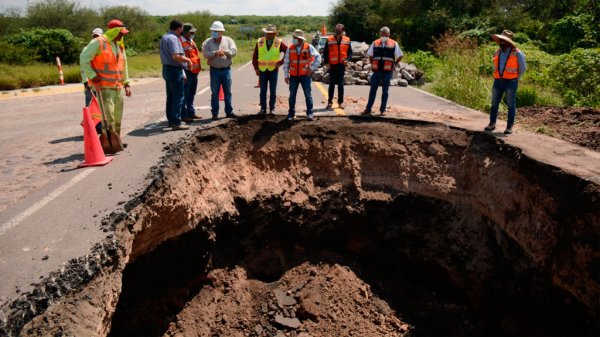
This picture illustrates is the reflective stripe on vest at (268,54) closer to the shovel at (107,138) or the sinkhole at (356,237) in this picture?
the sinkhole at (356,237)

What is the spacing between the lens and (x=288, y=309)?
6793mm

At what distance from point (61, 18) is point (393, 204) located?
128ft

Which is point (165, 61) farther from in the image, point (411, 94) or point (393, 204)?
point (411, 94)

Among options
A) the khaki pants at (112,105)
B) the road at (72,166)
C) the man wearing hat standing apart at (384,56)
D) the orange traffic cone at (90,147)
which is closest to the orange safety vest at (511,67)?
the road at (72,166)

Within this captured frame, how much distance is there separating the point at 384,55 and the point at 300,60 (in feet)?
5.98

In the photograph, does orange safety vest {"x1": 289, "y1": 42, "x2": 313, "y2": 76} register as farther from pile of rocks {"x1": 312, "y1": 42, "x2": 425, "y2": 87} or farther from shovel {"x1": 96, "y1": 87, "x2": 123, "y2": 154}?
pile of rocks {"x1": 312, "y1": 42, "x2": 425, "y2": 87}

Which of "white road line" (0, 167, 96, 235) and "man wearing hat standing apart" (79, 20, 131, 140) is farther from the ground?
"man wearing hat standing apart" (79, 20, 131, 140)

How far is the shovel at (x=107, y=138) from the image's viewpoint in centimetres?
652

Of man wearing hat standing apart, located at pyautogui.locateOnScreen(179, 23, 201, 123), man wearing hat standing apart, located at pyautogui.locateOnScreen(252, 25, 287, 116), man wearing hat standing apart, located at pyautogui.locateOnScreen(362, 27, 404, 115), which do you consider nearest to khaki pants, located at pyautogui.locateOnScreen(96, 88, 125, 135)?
man wearing hat standing apart, located at pyautogui.locateOnScreen(179, 23, 201, 123)

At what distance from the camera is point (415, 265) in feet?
26.0

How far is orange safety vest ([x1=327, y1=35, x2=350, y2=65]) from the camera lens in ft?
31.0

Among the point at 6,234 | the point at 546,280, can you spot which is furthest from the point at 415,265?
the point at 6,234

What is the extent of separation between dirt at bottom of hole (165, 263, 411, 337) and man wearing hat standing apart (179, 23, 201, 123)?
3300 mm

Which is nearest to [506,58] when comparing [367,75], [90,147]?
[90,147]
